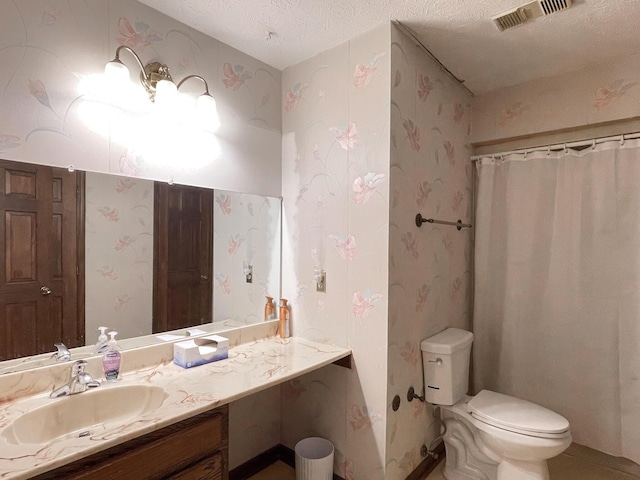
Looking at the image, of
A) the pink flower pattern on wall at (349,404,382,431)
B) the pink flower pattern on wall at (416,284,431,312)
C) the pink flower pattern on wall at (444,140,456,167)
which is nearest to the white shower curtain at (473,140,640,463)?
the pink flower pattern on wall at (444,140,456,167)

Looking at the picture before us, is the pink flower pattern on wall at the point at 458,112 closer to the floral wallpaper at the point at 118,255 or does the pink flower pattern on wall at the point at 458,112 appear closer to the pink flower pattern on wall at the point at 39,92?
the floral wallpaper at the point at 118,255

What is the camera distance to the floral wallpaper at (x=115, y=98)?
1.22 m

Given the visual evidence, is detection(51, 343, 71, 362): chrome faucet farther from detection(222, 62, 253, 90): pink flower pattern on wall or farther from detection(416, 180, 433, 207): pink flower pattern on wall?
detection(416, 180, 433, 207): pink flower pattern on wall

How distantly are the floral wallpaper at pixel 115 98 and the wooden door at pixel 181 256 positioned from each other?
9cm

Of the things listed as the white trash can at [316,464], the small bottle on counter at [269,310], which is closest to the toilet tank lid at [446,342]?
the white trash can at [316,464]

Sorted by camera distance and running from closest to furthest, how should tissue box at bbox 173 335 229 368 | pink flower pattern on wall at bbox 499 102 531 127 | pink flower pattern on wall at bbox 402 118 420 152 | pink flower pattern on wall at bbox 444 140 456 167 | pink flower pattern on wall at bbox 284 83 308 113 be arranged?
tissue box at bbox 173 335 229 368, pink flower pattern on wall at bbox 402 118 420 152, pink flower pattern on wall at bbox 284 83 308 113, pink flower pattern on wall at bbox 444 140 456 167, pink flower pattern on wall at bbox 499 102 531 127

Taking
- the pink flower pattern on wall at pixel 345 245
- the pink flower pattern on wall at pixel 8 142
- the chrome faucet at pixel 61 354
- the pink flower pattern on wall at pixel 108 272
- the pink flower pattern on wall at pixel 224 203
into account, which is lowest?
the chrome faucet at pixel 61 354

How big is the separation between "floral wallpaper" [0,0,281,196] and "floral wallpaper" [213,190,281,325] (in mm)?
131

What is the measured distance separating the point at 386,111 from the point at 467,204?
116cm

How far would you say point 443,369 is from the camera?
1.90 meters

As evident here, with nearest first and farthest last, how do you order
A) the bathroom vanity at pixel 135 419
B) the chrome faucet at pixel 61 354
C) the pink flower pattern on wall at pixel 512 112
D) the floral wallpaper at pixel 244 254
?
1. the bathroom vanity at pixel 135 419
2. the chrome faucet at pixel 61 354
3. the floral wallpaper at pixel 244 254
4. the pink flower pattern on wall at pixel 512 112

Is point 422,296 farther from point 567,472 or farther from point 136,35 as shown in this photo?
point 136,35

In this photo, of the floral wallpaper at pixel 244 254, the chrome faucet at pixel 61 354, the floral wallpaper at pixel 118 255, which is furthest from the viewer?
the floral wallpaper at pixel 244 254

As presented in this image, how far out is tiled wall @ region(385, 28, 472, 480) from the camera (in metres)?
1.71
